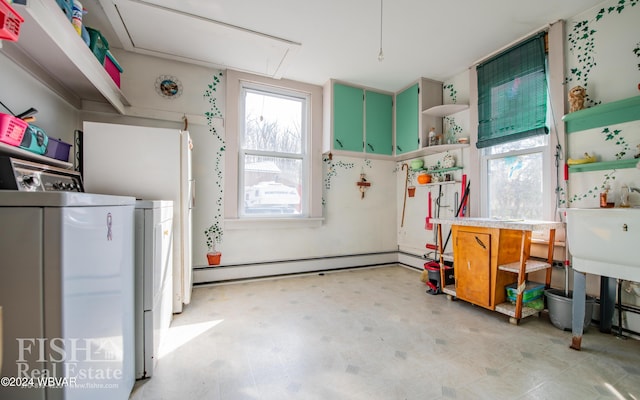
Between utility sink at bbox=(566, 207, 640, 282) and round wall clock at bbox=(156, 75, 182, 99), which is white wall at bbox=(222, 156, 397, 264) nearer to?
round wall clock at bbox=(156, 75, 182, 99)

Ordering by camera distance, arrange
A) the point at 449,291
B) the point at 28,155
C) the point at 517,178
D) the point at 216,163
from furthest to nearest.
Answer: the point at 216,163 → the point at 517,178 → the point at 449,291 → the point at 28,155

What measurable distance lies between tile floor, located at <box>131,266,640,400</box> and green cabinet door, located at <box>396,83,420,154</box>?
2197mm

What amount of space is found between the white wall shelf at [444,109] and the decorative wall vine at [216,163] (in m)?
2.80

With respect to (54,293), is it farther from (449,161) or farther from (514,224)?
(449,161)

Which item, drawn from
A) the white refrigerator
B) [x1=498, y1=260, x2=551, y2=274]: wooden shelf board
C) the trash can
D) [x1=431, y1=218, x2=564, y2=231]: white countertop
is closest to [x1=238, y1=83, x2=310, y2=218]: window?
the white refrigerator

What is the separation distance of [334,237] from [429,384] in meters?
2.58

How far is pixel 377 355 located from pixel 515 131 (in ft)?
8.81

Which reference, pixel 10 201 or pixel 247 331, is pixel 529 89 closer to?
pixel 247 331

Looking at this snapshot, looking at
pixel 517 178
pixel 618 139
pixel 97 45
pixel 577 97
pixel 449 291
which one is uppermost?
pixel 97 45

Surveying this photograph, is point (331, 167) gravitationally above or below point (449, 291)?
above

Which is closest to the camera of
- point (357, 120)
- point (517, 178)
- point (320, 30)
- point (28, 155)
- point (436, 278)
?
point (28, 155)

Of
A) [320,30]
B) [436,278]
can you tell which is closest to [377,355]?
[436,278]

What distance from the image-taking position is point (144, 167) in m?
2.20

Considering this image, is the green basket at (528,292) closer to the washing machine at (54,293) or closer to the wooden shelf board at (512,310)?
the wooden shelf board at (512,310)
